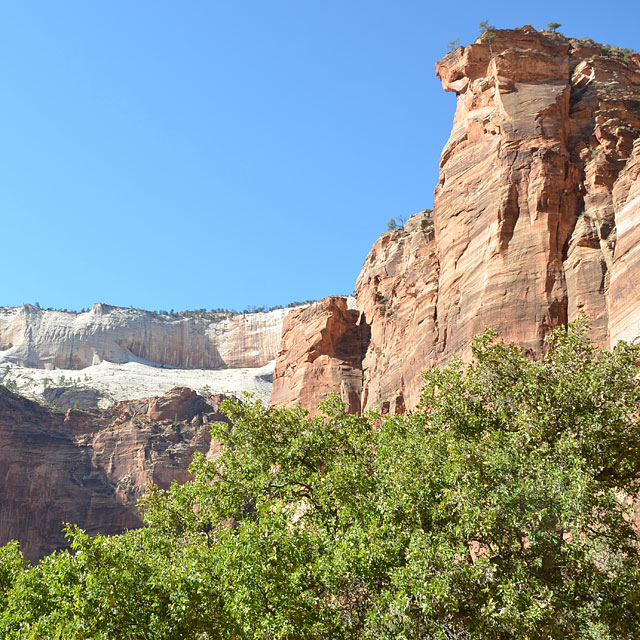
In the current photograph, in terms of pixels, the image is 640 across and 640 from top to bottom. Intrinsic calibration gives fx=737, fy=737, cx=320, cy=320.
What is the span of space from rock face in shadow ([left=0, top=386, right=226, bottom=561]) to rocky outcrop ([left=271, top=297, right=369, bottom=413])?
102 ft

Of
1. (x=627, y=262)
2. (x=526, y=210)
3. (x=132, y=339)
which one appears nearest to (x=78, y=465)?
(x=526, y=210)

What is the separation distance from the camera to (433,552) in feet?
64.7

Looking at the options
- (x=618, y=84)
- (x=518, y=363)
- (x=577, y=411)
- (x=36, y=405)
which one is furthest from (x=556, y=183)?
(x=36, y=405)

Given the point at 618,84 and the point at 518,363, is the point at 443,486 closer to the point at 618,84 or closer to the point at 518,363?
the point at 518,363

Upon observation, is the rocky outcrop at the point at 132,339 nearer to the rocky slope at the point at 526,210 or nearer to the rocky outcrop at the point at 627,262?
the rocky slope at the point at 526,210

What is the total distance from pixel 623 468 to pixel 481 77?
37.7 meters

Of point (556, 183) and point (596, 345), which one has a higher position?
point (556, 183)

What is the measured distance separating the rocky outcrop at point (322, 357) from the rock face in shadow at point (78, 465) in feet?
102

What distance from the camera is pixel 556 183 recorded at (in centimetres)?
4350

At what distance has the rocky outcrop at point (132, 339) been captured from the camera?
18188 centimetres

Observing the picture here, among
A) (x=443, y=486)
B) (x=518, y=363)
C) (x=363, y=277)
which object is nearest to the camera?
(x=443, y=486)

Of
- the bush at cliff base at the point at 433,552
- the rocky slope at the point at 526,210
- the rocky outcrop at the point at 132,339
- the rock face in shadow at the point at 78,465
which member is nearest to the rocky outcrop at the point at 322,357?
the rocky slope at the point at 526,210

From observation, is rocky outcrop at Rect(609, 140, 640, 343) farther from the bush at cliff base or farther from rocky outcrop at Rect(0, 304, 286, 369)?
rocky outcrop at Rect(0, 304, 286, 369)

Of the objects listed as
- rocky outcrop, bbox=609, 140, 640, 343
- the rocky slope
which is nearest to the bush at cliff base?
rocky outcrop, bbox=609, 140, 640, 343
